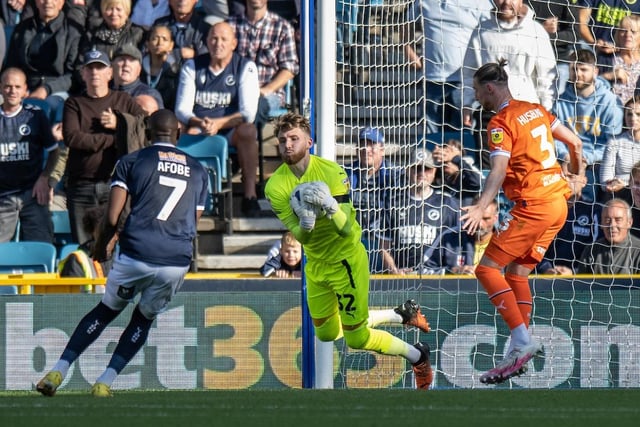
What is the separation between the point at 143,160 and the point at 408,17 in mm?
3808

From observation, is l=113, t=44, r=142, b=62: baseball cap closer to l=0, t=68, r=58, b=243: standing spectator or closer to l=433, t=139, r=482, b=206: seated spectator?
l=0, t=68, r=58, b=243: standing spectator

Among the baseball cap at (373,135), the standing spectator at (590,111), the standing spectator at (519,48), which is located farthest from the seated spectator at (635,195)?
the baseball cap at (373,135)

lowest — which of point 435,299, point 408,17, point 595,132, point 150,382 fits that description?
point 150,382

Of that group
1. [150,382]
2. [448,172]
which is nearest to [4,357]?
[150,382]

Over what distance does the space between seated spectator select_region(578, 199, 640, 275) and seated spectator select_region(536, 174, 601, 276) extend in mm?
132

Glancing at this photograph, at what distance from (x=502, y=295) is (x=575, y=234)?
11.1 ft

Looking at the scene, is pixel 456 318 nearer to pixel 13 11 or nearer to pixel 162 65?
pixel 162 65

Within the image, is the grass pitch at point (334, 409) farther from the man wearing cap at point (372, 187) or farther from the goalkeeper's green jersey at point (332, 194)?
the man wearing cap at point (372, 187)

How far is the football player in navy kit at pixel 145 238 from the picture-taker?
7820 millimetres

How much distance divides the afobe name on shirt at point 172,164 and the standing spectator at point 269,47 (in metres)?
5.76

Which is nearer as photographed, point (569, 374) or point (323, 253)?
point (323, 253)

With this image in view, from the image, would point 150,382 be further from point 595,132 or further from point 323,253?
point 595,132

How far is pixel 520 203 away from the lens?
8.55 m

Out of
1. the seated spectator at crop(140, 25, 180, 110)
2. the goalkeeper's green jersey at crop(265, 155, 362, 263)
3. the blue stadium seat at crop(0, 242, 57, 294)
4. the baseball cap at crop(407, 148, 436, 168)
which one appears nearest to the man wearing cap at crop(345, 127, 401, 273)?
→ the baseball cap at crop(407, 148, 436, 168)
